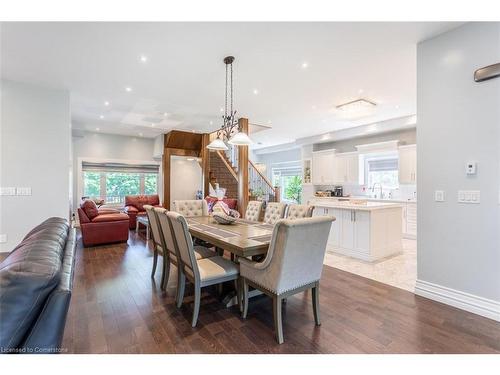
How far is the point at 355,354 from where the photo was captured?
6.01ft

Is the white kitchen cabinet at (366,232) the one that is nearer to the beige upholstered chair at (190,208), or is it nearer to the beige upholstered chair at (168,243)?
the beige upholstered chair at (190,208)

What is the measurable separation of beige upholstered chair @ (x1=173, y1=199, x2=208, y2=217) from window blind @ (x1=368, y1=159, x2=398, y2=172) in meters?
5.32

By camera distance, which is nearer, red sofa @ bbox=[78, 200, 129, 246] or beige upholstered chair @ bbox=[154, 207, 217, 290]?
beige upholstered chair @ bbox=[154, 207, 217, 290]

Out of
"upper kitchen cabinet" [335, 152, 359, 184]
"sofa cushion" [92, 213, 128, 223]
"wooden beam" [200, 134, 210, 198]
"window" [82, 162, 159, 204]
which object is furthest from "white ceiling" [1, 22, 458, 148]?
"window" [82, 162, 159, 204]

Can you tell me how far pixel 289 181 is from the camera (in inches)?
452

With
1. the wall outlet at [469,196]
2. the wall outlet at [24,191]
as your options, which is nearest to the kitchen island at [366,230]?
the wall outlet at [469,196]

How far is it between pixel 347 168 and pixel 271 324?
6367mm

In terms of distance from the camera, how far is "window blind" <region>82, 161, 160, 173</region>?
8294 mm

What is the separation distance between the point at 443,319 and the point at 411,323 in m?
0.34

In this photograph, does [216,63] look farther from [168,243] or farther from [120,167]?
[120,167]

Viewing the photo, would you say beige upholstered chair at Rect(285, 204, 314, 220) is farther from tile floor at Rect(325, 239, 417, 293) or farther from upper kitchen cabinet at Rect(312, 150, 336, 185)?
upper kitchen cabinet at Rect(312, 150, 336, 185)

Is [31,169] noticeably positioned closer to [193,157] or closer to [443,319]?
[193,157]

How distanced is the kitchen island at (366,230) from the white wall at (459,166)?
1.13 metres

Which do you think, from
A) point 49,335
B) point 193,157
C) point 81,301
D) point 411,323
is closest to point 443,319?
point 411,323
